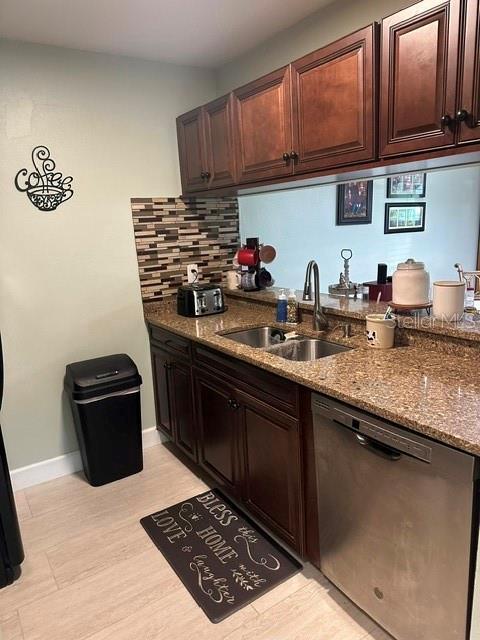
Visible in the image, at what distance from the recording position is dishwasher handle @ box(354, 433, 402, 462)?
135 cm

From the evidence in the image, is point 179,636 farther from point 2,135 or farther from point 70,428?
point 2,135

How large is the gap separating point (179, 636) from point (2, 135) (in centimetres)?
254

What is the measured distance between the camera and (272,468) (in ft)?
6.31

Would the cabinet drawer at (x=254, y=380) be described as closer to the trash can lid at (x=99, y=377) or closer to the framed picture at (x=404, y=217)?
the trash can lid at (x=99, y=377)

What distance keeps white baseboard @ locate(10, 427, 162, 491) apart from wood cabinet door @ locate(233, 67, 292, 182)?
2.05 metres

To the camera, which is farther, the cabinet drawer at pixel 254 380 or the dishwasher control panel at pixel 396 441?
the cabinet drawer at pixel 254 380

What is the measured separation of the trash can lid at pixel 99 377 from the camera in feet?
8.20

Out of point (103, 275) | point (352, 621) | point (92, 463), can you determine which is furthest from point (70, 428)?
point (352, 621)

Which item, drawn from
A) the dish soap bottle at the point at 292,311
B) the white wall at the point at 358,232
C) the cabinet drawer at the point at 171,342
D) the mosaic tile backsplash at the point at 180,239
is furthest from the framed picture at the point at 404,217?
the cabinet drawer at the point at 171,342

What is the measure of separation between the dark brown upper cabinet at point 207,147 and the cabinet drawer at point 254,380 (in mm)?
1007

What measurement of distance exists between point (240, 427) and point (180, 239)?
152cm

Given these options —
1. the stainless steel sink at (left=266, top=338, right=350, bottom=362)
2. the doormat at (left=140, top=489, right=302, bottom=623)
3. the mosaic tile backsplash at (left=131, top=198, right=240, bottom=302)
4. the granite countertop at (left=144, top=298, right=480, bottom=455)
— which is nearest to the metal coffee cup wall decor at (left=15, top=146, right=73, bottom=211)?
the mosaic tile backsplash at (left=131, top=198, right=240, bottom=302)

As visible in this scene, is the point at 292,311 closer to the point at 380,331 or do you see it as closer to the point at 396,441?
the point at 380,331

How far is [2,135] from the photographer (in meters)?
2.36
